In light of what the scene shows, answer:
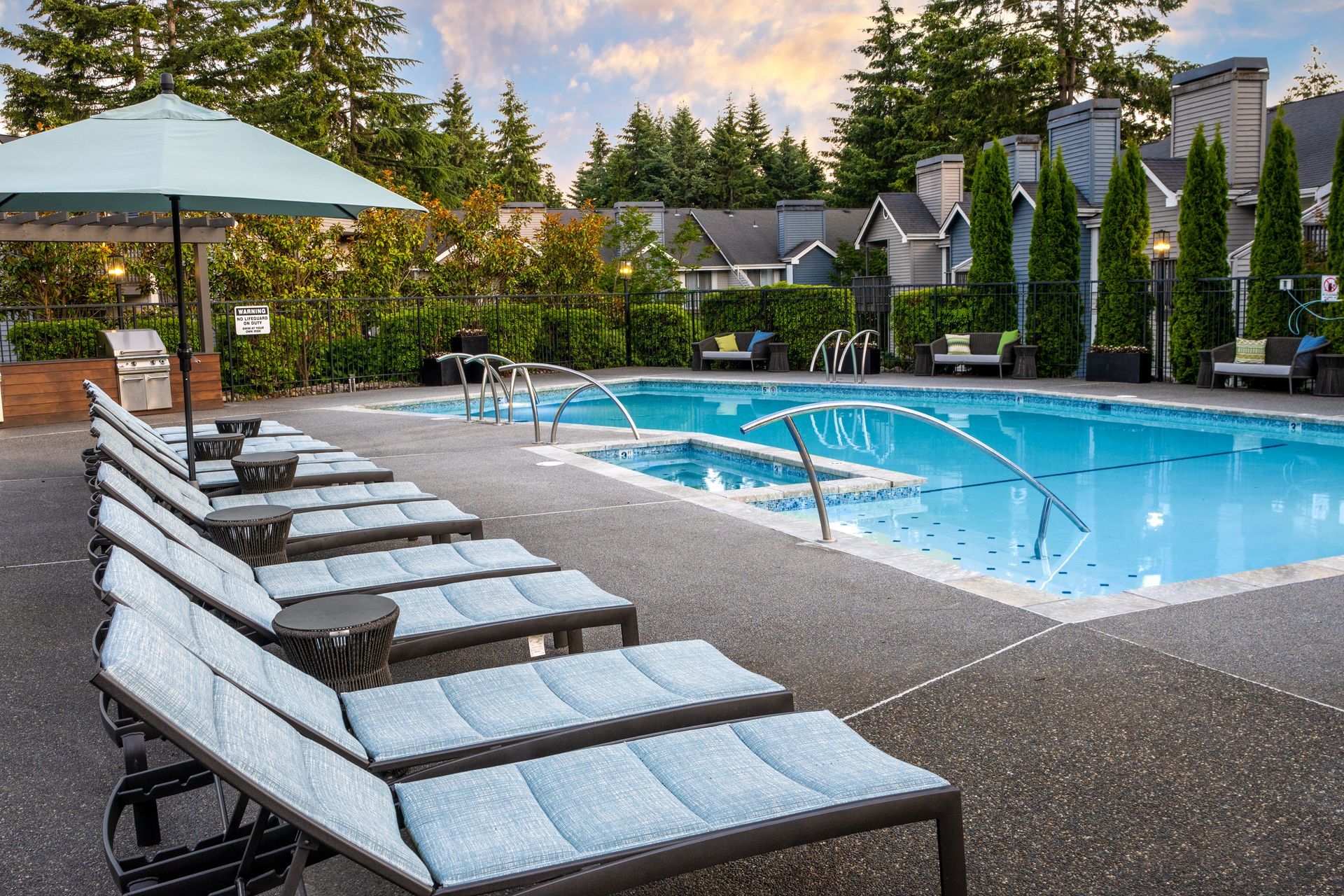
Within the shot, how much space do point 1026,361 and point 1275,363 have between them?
13.7 ft

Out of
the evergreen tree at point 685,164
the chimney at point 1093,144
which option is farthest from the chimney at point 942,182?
the evergreen tree at point 685,164

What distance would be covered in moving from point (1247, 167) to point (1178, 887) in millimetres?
21636

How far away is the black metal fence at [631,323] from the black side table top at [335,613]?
42.5ft

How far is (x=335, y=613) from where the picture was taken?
10.6 ft

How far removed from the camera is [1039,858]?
259 cm

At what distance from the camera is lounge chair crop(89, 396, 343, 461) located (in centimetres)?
584

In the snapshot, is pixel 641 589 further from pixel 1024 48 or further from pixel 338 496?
pixel 1024 48

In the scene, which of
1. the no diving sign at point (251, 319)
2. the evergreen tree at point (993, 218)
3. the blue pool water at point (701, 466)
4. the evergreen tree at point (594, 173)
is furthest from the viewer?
the evergreen tree at point (594, 173)

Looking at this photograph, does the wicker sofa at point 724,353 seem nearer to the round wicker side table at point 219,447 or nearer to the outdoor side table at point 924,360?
the outdoor side table at point 924,360

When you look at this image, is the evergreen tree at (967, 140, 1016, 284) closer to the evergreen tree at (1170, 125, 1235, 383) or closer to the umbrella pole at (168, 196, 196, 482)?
the evergreen tree at (1170, 125, 1235, 383)

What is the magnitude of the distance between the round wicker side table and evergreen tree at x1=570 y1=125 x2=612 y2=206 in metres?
53.9

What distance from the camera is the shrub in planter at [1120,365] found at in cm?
1644

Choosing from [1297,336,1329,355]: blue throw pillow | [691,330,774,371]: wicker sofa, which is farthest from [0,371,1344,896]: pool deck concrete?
[691,330,774,371]: wicker sofa

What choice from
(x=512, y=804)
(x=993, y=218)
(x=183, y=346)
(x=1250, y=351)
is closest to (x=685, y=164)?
(x=993, y=218)
